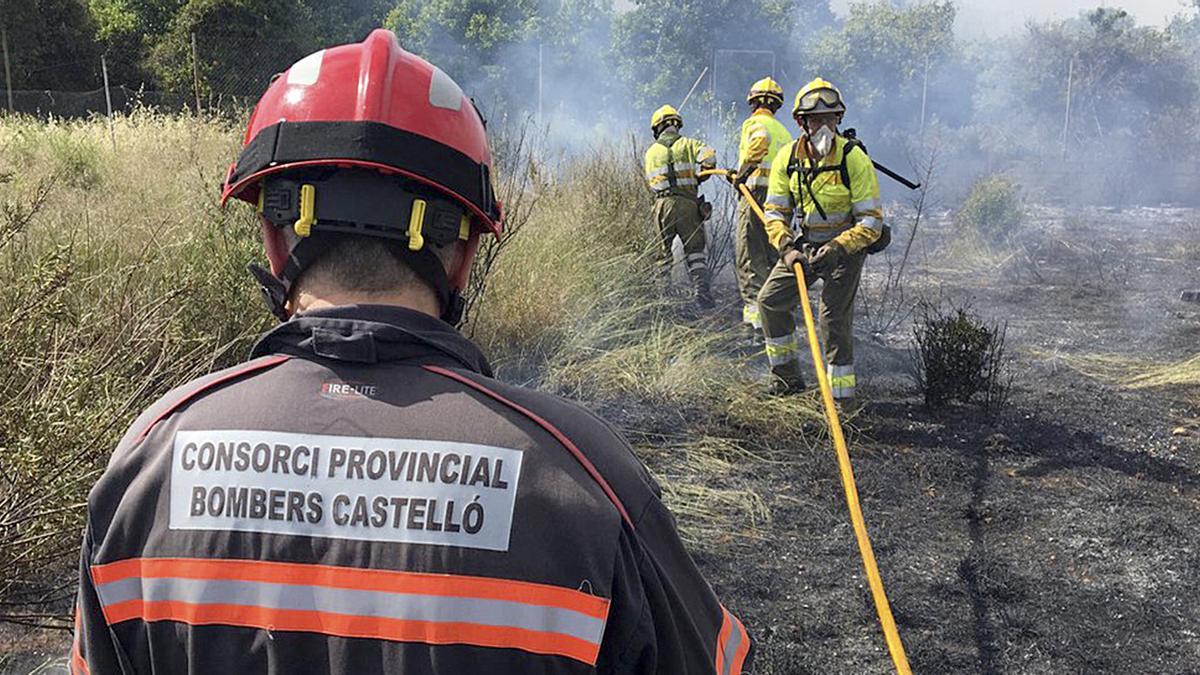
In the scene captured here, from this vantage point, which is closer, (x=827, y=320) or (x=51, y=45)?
(x=827, y=320)

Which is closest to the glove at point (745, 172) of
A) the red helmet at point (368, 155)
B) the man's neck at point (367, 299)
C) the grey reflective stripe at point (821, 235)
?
the grey reflective stripe at point (821, 235)

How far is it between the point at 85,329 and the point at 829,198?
14.0ft

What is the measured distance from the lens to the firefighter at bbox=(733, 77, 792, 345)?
805 cm

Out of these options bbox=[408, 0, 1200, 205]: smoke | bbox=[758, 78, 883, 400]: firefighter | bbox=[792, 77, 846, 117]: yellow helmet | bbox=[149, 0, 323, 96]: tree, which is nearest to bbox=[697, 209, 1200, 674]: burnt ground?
bbox=[758, 78, 883, 400]: firefighter

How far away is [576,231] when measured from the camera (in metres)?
8.02

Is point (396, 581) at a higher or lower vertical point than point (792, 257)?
higher

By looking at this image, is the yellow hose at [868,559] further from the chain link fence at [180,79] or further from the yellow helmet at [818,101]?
the chain link fence at [180,79]

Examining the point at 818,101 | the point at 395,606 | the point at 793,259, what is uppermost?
the point at 818,101

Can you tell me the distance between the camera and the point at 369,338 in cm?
112

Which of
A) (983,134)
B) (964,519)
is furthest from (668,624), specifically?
(983,134)

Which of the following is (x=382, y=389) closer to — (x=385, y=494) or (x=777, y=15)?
(x=385, y=494)

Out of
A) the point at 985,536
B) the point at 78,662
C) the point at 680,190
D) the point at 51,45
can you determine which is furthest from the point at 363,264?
the point at 51,45

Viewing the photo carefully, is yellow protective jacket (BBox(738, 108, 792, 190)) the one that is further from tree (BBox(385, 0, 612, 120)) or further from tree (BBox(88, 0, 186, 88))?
tree (BBox(88, 0, 186, 88))

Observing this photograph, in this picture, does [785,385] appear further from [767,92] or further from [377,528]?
[377,528]
